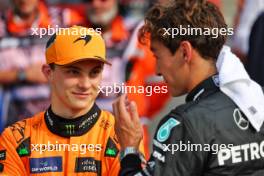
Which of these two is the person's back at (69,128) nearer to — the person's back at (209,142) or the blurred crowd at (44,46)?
the person's back at (209,142)

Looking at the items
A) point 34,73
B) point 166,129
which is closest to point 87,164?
point 166,129

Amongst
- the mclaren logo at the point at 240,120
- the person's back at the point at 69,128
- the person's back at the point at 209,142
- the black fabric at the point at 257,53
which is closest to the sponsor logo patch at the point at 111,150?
the person's back at the point at 69,128

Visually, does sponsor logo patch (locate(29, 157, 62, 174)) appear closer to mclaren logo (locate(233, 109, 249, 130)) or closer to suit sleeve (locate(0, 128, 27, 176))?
suit sleeve (locate(0, 128, 27, 176))

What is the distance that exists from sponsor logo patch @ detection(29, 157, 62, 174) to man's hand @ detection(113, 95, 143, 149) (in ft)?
1.09

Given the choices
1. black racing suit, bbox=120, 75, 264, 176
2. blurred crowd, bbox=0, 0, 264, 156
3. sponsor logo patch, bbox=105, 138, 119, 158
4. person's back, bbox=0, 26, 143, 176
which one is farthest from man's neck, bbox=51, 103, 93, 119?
blurred crowd, bbox=0, 0, 264, 156

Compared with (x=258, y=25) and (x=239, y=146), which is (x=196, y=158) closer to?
(x=239, y=146)

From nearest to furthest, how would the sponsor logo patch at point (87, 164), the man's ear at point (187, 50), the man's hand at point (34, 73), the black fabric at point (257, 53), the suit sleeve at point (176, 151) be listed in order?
the suit sleeve at point (176, 151) → the man's ear at point (187, 50) → the sponsor logo patch at point (87, 164) → the black fabric at point (257, 53) → the man's hand at point (34, 73)

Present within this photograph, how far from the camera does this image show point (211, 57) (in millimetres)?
2795

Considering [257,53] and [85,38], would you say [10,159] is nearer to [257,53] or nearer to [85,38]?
[85,38]

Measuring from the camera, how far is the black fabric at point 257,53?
16.8 ft

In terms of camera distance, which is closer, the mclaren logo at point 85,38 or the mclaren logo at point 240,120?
the mclaren logo at point 240,120

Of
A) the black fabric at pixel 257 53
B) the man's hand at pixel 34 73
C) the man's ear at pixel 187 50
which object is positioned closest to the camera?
the man's ear at pixel 187 50

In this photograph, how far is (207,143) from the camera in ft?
8.50

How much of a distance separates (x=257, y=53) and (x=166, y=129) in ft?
8.72
